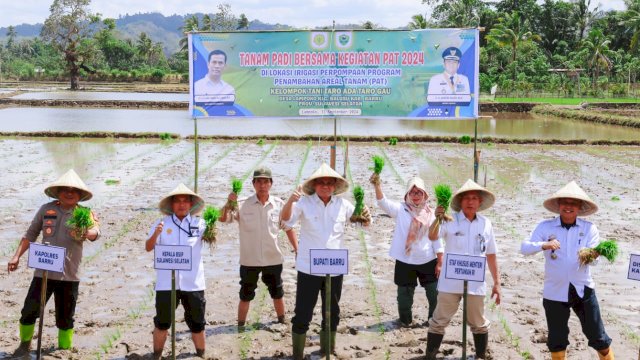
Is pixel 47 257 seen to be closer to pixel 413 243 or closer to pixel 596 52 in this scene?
pixel 413 243

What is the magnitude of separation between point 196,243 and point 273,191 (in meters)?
8.69

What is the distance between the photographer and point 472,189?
534 centimetres

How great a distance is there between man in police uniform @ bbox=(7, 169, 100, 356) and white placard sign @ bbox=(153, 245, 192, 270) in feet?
2.30

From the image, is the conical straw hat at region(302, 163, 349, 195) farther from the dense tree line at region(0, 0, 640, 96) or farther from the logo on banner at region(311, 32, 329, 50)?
the dense tree line at region(0, 0, 640, 96)

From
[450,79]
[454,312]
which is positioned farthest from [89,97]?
[454,312]

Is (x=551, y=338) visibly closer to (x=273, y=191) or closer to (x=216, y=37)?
(x=216, y=37)

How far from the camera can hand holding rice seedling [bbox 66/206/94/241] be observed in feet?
17.3

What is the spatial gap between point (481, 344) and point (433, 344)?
0.37 metres

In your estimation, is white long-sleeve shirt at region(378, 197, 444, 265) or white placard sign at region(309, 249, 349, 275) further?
white long-sleeve shirt at region(378, 197, 444, 265)

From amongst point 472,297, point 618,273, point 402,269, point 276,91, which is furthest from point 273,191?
point 472,297

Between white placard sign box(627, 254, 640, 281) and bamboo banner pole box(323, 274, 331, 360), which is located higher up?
white placard sign box(627, 254, 640, 281)

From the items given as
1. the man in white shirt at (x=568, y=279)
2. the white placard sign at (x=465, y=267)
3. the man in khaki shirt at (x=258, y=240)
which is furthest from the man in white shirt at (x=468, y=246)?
the man in khaki shirt at (x=258, y=240)

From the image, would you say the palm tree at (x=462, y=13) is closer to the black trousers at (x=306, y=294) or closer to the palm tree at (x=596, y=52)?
the palm tree at (x=596, y=52)

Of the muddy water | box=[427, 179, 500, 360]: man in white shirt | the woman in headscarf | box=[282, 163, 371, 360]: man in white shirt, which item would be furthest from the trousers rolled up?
the muddy water
